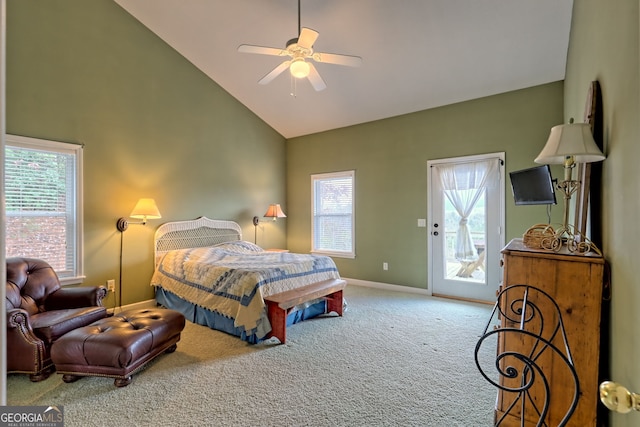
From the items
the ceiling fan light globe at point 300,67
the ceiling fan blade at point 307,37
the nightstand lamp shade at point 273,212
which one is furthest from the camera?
the nightstand lamp shade at point 273,212

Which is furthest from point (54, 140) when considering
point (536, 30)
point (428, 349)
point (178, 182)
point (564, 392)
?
point (536, 30)

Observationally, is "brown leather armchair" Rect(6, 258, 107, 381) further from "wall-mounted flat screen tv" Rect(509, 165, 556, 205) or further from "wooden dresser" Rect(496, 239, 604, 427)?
"wall-mounted flat screen tv" Rect(509, 165, 556, 205)

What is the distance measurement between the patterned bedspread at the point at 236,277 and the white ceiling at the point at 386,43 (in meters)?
2.63

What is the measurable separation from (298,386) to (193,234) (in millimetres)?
3144

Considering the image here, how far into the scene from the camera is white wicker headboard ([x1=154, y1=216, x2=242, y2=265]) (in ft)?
14.3

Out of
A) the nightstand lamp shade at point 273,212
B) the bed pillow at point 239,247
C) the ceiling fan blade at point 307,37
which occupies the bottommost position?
the bed pillow at point 239,247

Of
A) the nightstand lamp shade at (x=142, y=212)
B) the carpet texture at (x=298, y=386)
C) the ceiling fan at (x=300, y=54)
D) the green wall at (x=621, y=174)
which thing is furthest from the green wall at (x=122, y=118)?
the green wall at (x=621, y=174)

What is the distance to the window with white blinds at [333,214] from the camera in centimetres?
570

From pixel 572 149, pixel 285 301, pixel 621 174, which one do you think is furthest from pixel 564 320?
pixel 285 301

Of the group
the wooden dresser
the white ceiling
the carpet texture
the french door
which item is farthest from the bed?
the white ceiling

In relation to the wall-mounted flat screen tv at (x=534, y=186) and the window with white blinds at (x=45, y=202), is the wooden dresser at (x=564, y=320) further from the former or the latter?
the window with white blinds at (x=45, y=202)

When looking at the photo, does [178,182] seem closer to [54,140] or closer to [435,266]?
[54,140]

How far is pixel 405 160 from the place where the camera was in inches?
198

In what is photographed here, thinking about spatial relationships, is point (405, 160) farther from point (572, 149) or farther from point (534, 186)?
point (572, 149)
